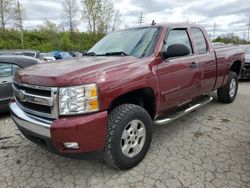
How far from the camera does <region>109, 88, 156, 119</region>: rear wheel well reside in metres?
3.20

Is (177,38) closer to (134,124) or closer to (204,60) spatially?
(204,60)

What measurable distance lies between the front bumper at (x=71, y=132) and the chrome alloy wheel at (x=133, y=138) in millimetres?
413

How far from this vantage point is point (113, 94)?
8.95ft

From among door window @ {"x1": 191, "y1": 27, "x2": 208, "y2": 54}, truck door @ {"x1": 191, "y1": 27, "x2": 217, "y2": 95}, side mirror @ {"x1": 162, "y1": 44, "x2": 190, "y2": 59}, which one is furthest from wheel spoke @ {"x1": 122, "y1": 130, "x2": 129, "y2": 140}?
door window @ {"x1": 191, "y1": 27, "x2": 208, "y2": 54}

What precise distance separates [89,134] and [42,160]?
4.34 feet

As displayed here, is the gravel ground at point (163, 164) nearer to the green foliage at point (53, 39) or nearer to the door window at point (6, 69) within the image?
the door window at point (6, 69)

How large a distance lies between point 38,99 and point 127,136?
114 centimetres

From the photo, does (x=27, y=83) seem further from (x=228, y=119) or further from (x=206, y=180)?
(x=228, y=119)

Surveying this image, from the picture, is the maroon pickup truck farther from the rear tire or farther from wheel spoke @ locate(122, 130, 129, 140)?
the rear tire

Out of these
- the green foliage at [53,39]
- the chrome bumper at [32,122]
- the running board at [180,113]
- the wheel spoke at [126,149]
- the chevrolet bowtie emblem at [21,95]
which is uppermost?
the green foliage at [53,39]

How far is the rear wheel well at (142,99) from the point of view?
126 inches

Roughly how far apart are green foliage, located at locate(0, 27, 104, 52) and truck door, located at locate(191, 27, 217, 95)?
3218 centimetres

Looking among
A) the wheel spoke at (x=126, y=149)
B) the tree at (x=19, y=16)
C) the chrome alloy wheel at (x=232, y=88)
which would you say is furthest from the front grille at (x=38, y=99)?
the tree at (x=19, y=16)

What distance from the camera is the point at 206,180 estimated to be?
2.85m
